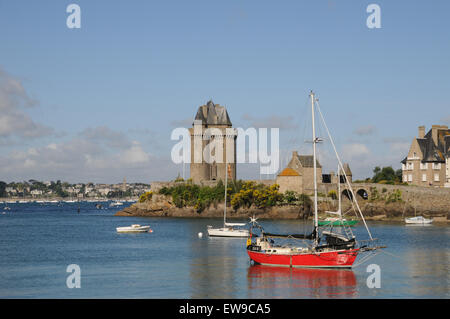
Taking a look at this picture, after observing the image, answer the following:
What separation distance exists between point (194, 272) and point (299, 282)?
707 centimetres

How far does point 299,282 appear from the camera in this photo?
3331cm

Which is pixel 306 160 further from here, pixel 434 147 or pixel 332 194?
pixel 434 147

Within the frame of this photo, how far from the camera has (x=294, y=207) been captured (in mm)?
93000

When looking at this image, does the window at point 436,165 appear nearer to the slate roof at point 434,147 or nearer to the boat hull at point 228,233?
the slate roof at point 434,147

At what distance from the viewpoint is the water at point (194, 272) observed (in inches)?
1221

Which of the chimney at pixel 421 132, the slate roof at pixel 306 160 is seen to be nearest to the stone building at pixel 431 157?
the chimney at pixel 421 132

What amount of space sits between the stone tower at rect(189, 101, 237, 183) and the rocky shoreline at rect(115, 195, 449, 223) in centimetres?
785

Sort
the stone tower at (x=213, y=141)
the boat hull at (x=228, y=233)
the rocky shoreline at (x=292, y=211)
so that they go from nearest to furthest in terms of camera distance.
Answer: the boat hull at (x=228, y=233), the rocky shoreline at (x=292, y=211), the stone tower at (x=213, y=141)

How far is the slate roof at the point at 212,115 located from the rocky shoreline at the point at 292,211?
15.2 metres

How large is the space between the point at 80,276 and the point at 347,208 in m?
61.9

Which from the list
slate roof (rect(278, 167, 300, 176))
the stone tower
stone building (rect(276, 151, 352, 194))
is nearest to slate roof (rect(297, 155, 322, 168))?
stone building (rect(276, 151, 352, 194))

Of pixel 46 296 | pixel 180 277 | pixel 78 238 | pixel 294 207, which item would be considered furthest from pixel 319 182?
pixel 46 296

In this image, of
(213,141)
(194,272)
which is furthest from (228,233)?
(213,141)
